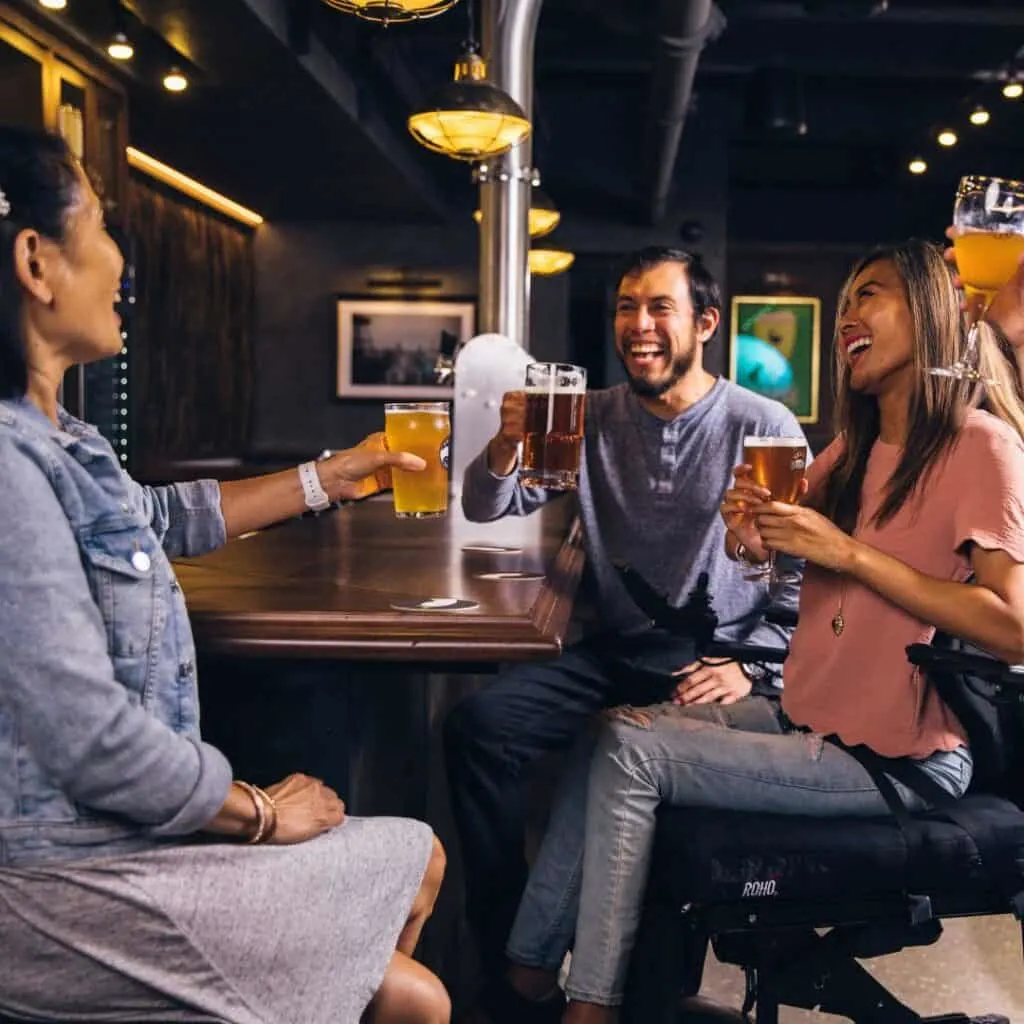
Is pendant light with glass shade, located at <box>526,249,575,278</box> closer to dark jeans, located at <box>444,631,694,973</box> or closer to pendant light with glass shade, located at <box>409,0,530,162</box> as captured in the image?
pendant light with glass shade, located at <box>409,0,530,162</box>

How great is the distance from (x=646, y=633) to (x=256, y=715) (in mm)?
1108

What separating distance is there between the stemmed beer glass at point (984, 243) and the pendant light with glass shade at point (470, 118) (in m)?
2.48

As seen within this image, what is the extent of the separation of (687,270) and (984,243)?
1.10m

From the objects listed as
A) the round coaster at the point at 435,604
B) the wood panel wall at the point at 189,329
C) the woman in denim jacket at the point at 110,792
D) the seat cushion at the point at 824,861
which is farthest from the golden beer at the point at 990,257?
the wood panel wall at the point at 189,329

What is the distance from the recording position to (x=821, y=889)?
5.40 feet

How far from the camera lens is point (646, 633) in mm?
2699

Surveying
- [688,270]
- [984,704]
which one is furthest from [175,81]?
[984,704]

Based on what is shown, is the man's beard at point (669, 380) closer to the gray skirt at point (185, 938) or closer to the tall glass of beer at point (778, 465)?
the tall glass of beer at point (778, 465)

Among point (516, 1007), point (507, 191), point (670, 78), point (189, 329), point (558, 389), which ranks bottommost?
point (516, 1007)

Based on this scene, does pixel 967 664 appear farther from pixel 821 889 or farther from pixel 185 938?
pixel 185 938

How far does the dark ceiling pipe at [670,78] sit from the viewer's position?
5.44 meters

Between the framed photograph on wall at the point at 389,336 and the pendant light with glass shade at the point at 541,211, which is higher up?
the pendant light with glass shade at the point at 541,211

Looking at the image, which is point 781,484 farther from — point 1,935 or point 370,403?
point 370,403

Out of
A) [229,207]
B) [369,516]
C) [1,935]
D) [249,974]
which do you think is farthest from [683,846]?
[229,207]
